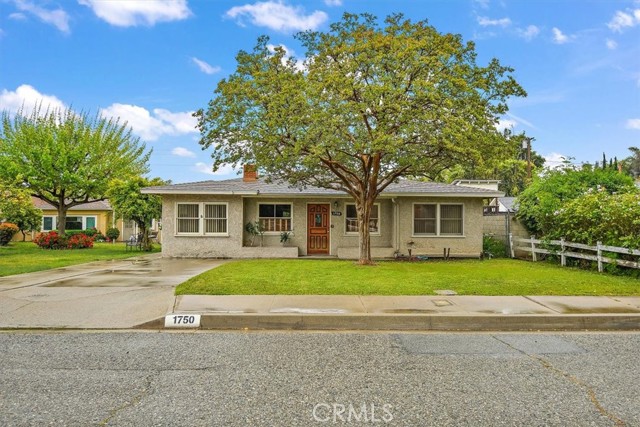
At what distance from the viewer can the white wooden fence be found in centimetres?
1133

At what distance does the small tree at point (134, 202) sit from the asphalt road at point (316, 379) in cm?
1479

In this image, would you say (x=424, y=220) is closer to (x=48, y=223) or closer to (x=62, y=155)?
(x=62, y=155)

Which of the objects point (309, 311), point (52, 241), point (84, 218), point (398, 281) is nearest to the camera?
point (309, 311)

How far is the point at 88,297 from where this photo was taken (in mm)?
8242

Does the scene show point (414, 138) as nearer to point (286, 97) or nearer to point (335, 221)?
point (286, 97)

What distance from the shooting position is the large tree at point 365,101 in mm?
11414

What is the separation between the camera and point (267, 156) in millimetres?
13391

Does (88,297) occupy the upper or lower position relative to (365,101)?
lower

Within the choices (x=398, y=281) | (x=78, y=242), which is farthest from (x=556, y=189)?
(x=78, y=242)

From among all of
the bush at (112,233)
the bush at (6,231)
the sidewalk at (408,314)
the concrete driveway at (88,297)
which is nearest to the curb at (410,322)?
the sidewalk at (408,314)

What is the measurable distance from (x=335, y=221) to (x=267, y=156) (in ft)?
17.8

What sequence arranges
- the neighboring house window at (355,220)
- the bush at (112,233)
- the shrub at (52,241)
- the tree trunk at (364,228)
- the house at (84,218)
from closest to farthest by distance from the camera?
1. the tree trunk at (364,228)
2. the neighboring house window at (355,220)
3. the shrub at (52,241)
4. the bush at (112,233)
5. the house at (84,218)

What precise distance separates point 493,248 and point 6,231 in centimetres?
2865

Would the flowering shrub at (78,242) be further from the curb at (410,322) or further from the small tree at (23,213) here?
the curb at (410,322)
